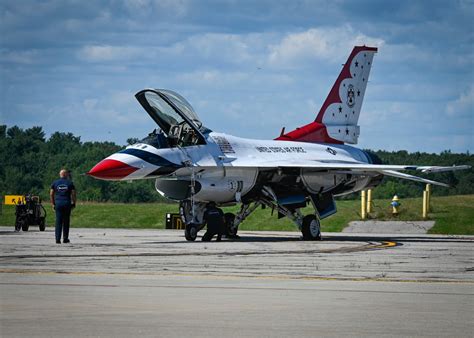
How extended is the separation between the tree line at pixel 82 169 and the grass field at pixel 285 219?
70.3ft

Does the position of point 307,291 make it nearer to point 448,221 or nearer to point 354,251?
point 354,251

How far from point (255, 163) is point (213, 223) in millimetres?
2591

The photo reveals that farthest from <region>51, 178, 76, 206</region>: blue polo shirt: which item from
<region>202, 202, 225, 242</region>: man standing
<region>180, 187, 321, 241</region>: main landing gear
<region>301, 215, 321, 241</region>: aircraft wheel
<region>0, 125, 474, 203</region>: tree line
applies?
<region>0, 125, 474, 203</region>: tree line

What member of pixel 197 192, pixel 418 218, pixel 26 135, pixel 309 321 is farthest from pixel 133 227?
pixel 26 135

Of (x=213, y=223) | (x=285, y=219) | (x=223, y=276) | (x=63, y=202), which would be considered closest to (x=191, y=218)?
(x=213, y=223)

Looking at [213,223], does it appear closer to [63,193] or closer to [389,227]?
[63,193]

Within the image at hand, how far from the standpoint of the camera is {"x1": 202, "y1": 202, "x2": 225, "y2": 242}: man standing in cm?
2773

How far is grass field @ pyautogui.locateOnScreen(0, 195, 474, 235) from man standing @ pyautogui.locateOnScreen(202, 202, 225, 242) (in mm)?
13798

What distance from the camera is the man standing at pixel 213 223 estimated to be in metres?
27.7

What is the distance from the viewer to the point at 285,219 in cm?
4491

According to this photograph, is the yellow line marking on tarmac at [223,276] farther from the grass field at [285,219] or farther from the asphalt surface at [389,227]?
the grass field at [285,219]

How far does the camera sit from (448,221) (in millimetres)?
40938

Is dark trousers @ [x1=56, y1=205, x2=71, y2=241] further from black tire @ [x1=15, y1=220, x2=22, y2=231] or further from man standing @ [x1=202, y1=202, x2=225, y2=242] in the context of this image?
black tire @ [x1=15, y1=220, x2=22, y2=231]

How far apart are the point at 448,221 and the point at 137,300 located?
3067cm
